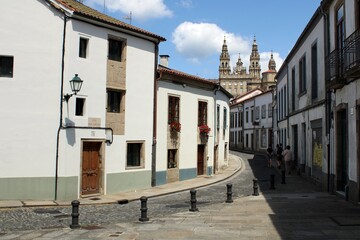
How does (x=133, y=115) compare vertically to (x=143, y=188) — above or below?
above

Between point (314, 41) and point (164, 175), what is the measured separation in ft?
31.0

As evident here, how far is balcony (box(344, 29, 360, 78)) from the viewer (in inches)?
448

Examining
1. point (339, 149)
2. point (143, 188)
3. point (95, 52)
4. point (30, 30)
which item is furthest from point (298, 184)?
point (30, 30)

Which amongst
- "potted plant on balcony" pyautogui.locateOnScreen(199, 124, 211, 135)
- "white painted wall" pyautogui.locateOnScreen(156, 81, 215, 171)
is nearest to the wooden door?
"white painted wall" pyautogui.locateOnScreen(156, 81, 215, 171)

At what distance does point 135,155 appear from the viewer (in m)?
18.5

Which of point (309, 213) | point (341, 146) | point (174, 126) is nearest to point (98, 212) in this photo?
point (309, 213)

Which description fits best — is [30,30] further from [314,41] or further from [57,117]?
[314,41]

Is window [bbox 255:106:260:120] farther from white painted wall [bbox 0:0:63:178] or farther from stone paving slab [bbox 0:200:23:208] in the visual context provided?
stone paving slab [bbox 0:200:23:208]

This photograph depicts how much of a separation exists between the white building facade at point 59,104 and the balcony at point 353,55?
29.5 ft

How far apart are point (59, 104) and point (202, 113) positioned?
10434mm

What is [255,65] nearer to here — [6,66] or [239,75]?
[239,75]

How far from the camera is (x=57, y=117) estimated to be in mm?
15188

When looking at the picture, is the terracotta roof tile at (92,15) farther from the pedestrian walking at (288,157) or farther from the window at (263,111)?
the window at (263,111)

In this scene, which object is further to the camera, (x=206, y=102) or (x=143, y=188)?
(x=206, y=102)
